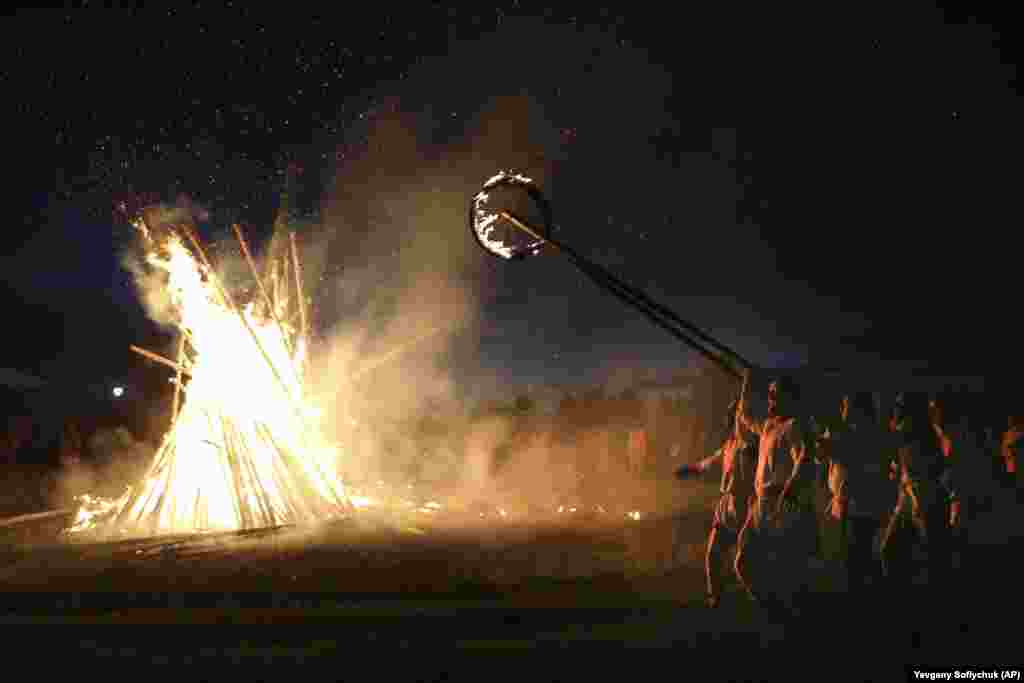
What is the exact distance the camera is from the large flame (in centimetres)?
1069

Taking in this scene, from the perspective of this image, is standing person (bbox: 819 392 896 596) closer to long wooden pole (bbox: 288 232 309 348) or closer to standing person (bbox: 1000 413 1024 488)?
standing person (bbox: 1000 413 1024 488)

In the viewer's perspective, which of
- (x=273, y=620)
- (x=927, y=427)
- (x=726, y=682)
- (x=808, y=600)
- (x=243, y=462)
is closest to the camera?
(x=726, y=682)

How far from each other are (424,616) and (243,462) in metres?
5.71

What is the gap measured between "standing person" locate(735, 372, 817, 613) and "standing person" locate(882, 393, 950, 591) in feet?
2.24

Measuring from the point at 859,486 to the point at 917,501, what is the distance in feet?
1.58

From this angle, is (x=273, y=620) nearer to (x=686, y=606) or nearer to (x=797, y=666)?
(x=686, y=606)

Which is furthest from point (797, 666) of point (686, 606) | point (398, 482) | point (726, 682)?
point (398, 482)

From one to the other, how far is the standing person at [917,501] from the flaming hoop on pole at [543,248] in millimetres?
1608

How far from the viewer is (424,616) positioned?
608 centimetres

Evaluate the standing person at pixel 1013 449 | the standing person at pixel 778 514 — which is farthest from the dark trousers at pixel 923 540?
the standing person at pixel 1013 449

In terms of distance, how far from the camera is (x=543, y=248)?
23.7 feet

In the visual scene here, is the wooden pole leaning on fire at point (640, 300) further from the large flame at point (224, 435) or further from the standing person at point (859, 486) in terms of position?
the large flame at point (224, 435)

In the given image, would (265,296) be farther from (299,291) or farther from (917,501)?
(917,501)

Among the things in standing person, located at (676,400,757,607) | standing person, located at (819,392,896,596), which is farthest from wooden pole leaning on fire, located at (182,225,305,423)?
standing person, located at (819,392,896,596)
